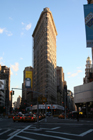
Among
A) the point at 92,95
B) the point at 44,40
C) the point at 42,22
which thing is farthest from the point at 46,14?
the point at 92,95

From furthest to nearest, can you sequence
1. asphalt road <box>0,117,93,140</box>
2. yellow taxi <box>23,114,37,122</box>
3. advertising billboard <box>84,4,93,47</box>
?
yellow taxi <box>23,114,37,122</box>, advertising billboard <box>84,4,93,47</box>, asphalt road <box>0,117,93,140</box>

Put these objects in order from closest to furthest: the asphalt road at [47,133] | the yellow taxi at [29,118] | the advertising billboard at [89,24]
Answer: the asphalt road at [47,133]
the advertising billboard at [89,24]
the yellow taxi at [29,118]

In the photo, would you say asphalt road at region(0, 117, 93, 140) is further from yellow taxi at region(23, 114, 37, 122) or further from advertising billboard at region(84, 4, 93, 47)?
yellow taxi at region(23, 114, 37, 122)

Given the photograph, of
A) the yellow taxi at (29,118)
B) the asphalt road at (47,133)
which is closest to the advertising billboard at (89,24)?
the asphalt road at (47,133)

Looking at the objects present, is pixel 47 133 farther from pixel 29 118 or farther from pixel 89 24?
pixel 29 118

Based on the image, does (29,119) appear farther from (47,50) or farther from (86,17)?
(47,50)

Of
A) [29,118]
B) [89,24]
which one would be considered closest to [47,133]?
[89,24]

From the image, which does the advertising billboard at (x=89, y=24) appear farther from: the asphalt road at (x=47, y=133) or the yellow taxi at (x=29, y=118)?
the yellow taxi at (x=29, y=118)

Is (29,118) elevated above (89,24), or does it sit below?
below

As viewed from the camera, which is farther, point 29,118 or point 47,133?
point 29,118

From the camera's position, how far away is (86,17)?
25.5 m

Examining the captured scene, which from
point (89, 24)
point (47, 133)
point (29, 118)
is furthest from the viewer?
point (29, 118)

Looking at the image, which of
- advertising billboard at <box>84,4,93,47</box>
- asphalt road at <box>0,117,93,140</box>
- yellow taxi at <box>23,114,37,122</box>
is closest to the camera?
asphalt road at <box>0,117,93,140</box>

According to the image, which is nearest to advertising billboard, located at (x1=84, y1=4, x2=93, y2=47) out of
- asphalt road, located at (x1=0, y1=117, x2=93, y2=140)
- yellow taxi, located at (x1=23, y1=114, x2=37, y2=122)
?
asphalt road, located at (x1=0, y1=117, x2=93, y2=140)
